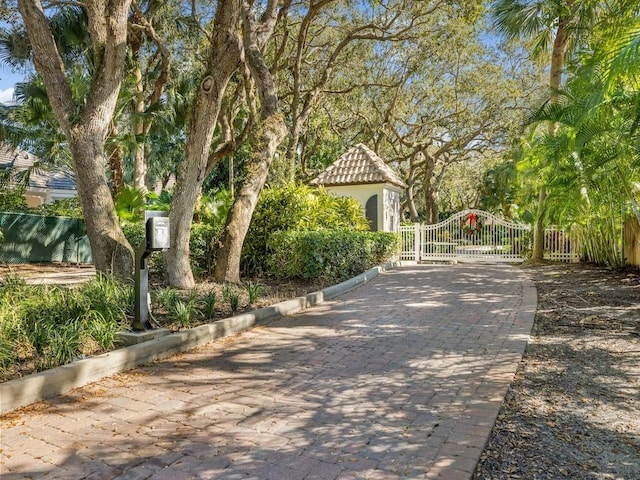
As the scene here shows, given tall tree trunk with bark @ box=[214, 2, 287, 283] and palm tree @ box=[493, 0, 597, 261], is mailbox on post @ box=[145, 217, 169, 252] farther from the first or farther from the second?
palm tree @ box=[493, 0, 597, 261]

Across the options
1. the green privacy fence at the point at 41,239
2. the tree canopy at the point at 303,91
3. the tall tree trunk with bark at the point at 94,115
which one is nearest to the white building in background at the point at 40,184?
the tree canopy at the point at 303,91

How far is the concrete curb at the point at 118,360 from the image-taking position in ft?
13.3

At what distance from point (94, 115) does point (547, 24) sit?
1276cm

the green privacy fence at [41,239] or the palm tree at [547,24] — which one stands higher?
the palm tree at [547,24]

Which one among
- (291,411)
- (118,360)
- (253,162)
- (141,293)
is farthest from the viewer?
(253,162)

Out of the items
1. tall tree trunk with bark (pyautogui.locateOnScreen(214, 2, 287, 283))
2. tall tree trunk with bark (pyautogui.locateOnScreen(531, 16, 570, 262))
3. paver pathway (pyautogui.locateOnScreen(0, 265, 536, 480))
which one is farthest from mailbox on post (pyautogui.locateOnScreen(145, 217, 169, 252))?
tall tree trunk with bark (pyautogui.locateOnScreen(531, 16, 570, 262))

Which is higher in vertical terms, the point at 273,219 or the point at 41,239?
the point at 273,219

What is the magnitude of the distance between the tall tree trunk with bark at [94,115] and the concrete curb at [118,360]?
1985mm

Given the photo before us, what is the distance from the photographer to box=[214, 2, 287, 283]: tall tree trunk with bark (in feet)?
31.2

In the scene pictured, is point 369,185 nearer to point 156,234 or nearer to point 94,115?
point 94,115

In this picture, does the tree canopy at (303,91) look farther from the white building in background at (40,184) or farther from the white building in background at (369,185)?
the white building in background at (40,184)

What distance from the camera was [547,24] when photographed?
46.5 feet

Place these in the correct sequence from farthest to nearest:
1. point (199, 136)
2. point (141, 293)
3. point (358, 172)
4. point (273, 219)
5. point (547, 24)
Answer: point (358, 172), point (547, 24), point (273, 219), point (199, 136), point (141, 293)

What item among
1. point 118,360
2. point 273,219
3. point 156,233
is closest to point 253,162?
point 273,219
